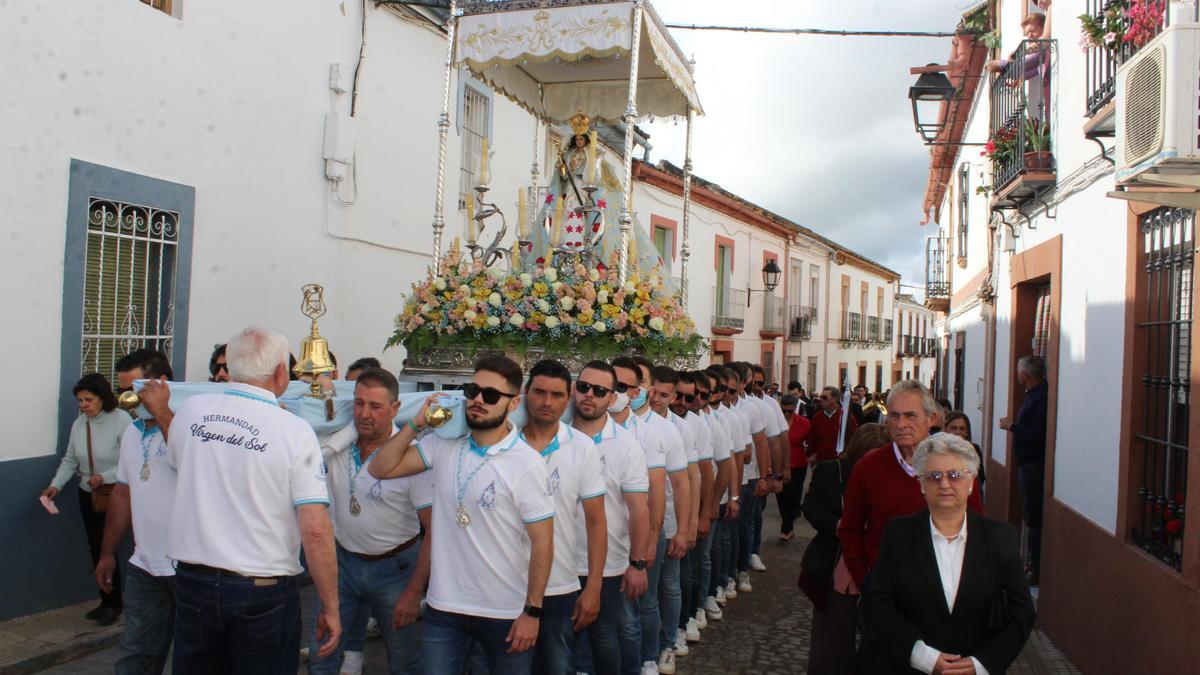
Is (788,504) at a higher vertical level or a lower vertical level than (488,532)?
lower

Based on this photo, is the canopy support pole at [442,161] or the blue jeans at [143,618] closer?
the blue jeans at [143,618]

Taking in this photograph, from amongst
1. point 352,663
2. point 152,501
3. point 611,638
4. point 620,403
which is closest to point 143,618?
point 152,501

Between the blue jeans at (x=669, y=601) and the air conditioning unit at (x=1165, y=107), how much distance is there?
2.92m

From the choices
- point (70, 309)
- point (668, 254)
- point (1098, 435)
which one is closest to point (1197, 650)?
point (1098, 435)

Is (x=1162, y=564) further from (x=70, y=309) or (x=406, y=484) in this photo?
(x=70, y=309)

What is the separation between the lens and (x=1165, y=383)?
15.2ft

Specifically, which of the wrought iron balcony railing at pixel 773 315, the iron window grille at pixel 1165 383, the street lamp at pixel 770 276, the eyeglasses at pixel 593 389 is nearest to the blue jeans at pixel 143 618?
the eyeglasses at pixel 593 389

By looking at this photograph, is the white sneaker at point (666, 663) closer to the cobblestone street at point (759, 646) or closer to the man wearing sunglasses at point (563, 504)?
the cobblestone street at point (759, 646)

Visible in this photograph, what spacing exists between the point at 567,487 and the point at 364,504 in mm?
966

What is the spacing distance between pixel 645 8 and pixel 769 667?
14.6ft

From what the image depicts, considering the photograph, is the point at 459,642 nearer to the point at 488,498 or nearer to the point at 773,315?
the point at 488,498

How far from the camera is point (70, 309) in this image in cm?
595

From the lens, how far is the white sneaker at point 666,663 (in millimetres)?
5281

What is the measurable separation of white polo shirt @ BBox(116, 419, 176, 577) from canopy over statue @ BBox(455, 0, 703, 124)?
4.14 meters
